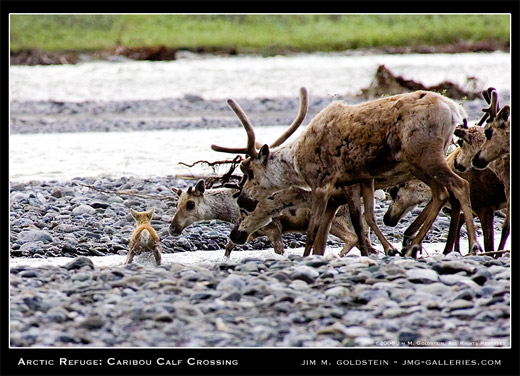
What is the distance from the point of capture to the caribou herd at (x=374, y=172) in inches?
377

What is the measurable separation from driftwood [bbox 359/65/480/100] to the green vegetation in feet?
42.2

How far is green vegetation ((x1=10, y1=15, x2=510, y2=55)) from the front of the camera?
38.3 m

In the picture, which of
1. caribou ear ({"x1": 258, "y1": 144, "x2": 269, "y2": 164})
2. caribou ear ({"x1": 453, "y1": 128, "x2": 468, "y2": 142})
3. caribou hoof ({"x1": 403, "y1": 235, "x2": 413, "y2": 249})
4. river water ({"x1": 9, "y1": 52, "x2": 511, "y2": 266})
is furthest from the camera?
river water ({"x1": 9, "y1": 52, "x2": 511, "y2": 266})

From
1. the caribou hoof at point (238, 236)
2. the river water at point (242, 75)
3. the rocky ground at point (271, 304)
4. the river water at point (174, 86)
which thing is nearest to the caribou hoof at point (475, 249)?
the rocky ground at point (271, 304)

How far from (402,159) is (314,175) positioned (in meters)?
1.01

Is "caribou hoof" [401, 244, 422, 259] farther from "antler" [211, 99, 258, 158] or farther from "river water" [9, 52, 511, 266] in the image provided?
"river water" [9, 52, 511, 266]

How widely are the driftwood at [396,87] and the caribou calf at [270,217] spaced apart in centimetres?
1288

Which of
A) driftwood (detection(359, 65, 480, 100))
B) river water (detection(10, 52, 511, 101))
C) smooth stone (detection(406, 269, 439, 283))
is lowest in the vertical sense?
smooth stone (detection(406, 269, 439, 283))

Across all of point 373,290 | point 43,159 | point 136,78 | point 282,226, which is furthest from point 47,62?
point 373,290

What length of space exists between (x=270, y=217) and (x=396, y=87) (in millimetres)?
14400

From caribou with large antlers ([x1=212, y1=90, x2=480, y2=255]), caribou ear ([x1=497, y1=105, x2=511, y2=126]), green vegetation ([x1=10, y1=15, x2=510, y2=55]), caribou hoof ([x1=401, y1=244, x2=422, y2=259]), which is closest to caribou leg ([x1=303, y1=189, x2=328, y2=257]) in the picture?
caribou with large antlers ([x1=212, y1=90, x2=480, y2=255])

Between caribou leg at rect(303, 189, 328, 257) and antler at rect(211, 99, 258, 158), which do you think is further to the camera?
antler at rect(211, 99, 258, 158)

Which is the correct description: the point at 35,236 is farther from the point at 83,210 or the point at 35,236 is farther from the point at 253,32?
the point at 253,32

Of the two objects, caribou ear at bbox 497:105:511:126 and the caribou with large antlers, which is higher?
caribou ear at bbox 497:105:511:126
